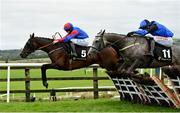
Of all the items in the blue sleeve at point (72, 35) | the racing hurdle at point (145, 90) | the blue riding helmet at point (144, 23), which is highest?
the blue riding helmet at point (144, 23)

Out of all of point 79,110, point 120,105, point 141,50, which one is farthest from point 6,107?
point 141,50

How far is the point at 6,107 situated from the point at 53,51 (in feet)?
12.8

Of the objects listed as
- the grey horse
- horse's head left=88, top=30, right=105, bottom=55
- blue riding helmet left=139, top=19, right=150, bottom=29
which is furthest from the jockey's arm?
horse's head left=88, top=30, right=105, bottom=55

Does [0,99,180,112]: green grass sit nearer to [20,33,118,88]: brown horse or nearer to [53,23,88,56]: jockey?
[20,33,118,88]: brown horse

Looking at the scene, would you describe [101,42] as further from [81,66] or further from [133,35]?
[81,66]

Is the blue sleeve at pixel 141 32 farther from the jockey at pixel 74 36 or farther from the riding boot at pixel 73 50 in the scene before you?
the riding boot at pixel 73 50

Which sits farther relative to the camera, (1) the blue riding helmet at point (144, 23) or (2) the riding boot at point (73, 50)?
(2) the riding boot at point (73, 50)

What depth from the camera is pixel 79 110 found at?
1149cm

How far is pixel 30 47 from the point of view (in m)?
16.3

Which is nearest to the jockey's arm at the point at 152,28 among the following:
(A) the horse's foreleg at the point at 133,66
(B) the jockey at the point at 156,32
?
(B) the jockey at the point at 156,32

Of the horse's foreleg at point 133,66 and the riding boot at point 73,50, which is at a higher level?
the riding boot at point 73,50

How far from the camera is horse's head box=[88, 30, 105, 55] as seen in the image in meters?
12.5

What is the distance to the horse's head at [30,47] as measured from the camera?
16.3 metres

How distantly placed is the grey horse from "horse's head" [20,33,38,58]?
155 inches
